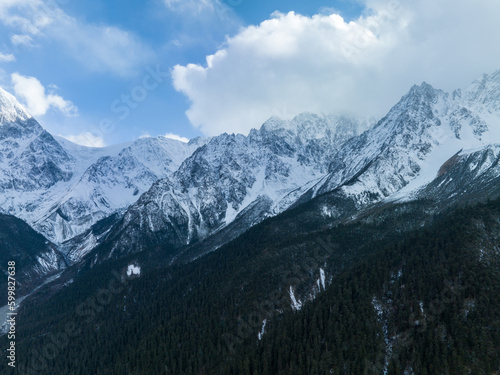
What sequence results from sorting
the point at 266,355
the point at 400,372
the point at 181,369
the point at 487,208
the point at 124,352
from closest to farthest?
1. the point at 400,372
2. the point at 266,355
3. the point at 181,369
4. the point at 487,208
5. the point at 124,352

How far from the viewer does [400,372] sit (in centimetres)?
12462

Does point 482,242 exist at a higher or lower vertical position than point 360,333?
higher

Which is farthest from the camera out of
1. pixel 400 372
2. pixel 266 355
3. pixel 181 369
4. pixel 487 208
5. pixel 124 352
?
pixel 124 352

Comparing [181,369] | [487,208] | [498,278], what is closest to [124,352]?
[181,369]

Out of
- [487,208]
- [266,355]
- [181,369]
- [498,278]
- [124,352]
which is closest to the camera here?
[498,278]

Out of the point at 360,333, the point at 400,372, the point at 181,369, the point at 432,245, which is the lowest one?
the point at 400,372

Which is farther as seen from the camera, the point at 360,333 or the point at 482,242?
the point at 482,242

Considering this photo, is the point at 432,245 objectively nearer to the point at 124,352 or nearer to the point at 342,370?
the point at 342,370

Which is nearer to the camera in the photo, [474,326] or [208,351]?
[474,326]

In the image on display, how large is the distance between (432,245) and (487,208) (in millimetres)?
31737

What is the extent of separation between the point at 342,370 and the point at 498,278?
2428 inches

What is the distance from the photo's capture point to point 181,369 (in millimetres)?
166000

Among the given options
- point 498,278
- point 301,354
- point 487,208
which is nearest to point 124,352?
point 301,354

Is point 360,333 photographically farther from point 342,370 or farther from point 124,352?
point 124,352
